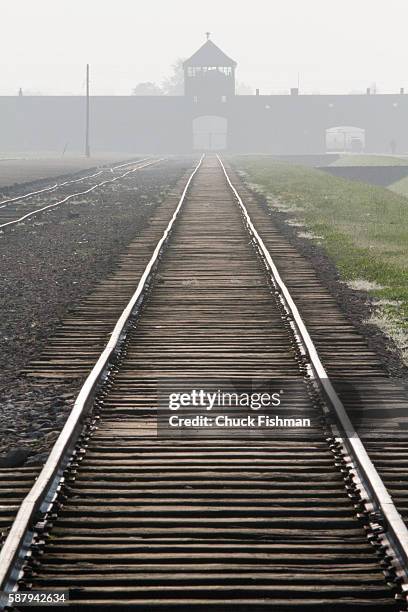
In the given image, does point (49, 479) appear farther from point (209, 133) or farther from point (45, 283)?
point (209, 133)

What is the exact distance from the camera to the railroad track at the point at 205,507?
4.16 metres

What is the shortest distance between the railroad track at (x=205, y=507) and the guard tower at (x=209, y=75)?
97.6 meters

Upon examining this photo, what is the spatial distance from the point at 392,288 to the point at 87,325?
458 centimetres

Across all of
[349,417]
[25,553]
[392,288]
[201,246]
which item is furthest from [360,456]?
[201,246]

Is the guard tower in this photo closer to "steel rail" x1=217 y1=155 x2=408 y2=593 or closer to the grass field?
the grass field

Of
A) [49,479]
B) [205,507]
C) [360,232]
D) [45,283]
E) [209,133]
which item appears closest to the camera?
[205,507]

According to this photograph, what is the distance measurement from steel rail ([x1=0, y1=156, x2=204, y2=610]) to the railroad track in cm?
1

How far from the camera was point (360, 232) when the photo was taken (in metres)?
20.6

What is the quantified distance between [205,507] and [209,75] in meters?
103

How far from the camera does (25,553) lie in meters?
4.40

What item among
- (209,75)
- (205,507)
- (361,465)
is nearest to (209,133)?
(209,75)

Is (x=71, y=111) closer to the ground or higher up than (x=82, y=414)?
higher up

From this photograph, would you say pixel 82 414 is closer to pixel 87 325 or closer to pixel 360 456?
pixel 360 456

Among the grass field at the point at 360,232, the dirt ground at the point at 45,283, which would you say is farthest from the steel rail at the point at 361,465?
the dirt ground at the point at 45,283
